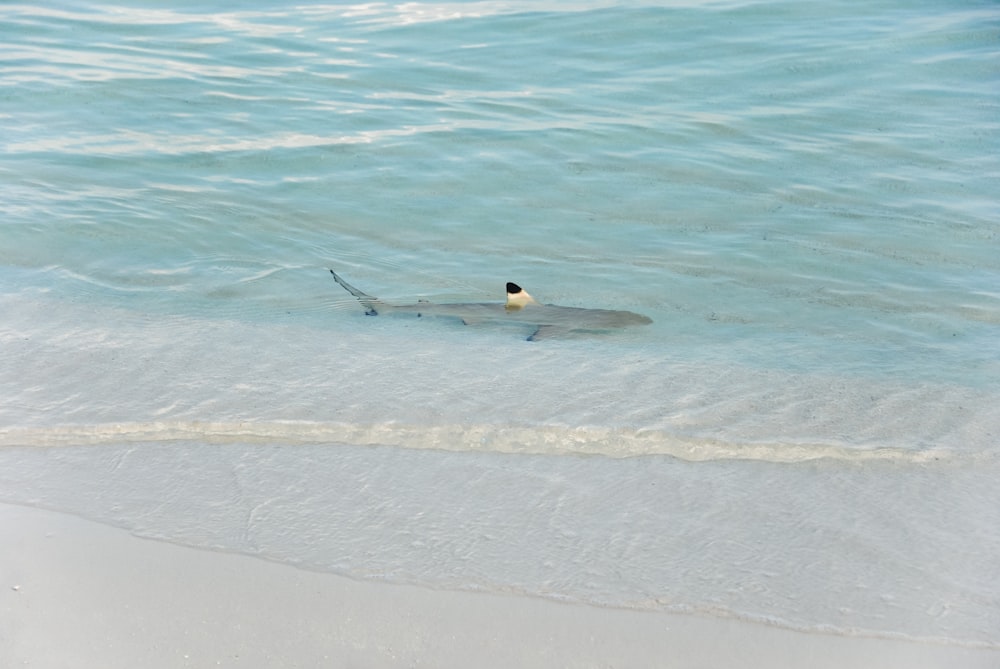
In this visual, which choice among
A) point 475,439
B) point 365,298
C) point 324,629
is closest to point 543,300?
point 365,298

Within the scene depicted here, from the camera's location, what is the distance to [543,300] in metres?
6.25

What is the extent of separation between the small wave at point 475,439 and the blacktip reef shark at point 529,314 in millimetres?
1204

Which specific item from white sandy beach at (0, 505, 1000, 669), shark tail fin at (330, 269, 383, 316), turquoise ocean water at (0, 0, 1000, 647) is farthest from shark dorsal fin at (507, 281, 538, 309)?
white sandy beach at (0, 505, 1000, 669)

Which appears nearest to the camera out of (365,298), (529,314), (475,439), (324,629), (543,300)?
(324,629)

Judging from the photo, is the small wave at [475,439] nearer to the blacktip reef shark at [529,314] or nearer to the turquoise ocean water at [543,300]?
the turquoise ocean water at [543,300]

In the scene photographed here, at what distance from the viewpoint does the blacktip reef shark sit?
557 cm

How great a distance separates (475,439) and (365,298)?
2073 mm

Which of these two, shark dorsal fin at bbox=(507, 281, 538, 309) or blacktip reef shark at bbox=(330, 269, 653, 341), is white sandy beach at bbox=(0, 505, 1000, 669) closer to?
blacktip reef shark at bbox=(330, 269, 653, 341)

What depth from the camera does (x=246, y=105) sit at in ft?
34.3

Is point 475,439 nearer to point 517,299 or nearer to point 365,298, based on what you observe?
point 517,299

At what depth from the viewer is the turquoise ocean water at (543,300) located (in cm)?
361

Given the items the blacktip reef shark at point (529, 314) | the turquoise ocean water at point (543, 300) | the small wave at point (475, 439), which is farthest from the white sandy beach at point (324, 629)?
the blacktip reef shark at point (529, 314)

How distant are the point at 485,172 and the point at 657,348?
3696 mm

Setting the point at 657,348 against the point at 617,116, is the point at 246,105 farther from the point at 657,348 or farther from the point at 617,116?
the point at 657,348
